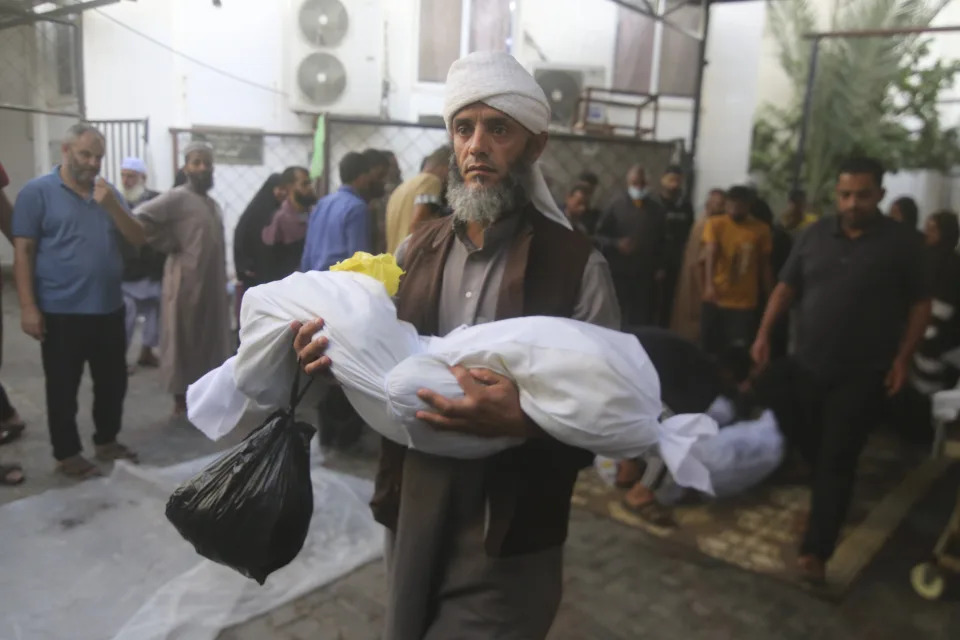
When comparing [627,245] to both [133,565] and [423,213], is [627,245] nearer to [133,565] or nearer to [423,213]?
[423,213]

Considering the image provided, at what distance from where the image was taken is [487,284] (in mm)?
1855

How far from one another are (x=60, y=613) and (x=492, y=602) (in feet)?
7.04

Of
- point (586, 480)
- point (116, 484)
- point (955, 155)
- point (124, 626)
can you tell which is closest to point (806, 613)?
point (586, 480)

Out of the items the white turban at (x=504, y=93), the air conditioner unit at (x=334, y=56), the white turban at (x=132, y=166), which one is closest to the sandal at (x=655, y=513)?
the white turban at (x=504, y=93)

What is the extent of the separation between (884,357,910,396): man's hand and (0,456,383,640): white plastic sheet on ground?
2.42 m

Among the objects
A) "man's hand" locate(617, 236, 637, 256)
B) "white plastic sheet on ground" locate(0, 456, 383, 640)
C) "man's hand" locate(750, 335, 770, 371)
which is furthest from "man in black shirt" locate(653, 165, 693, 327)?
"white plastic sheet on ground" locate(0, 456, 383, 640)

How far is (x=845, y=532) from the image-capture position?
4246mm

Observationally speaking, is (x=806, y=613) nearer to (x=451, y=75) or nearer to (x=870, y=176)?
(x=870, y=176)

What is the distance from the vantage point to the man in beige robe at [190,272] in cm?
501

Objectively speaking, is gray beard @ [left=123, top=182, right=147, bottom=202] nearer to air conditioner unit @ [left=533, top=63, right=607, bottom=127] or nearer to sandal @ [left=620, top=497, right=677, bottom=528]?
sandal @ [left=620, top=497, right=677, bottom=528]

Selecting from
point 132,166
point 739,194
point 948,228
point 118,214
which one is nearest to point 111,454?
point 118,214

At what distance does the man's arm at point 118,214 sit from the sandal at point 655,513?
313cm

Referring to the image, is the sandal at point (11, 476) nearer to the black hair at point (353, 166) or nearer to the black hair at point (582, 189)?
the black hair at point (353, 166)

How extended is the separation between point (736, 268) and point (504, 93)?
5.12 meters
